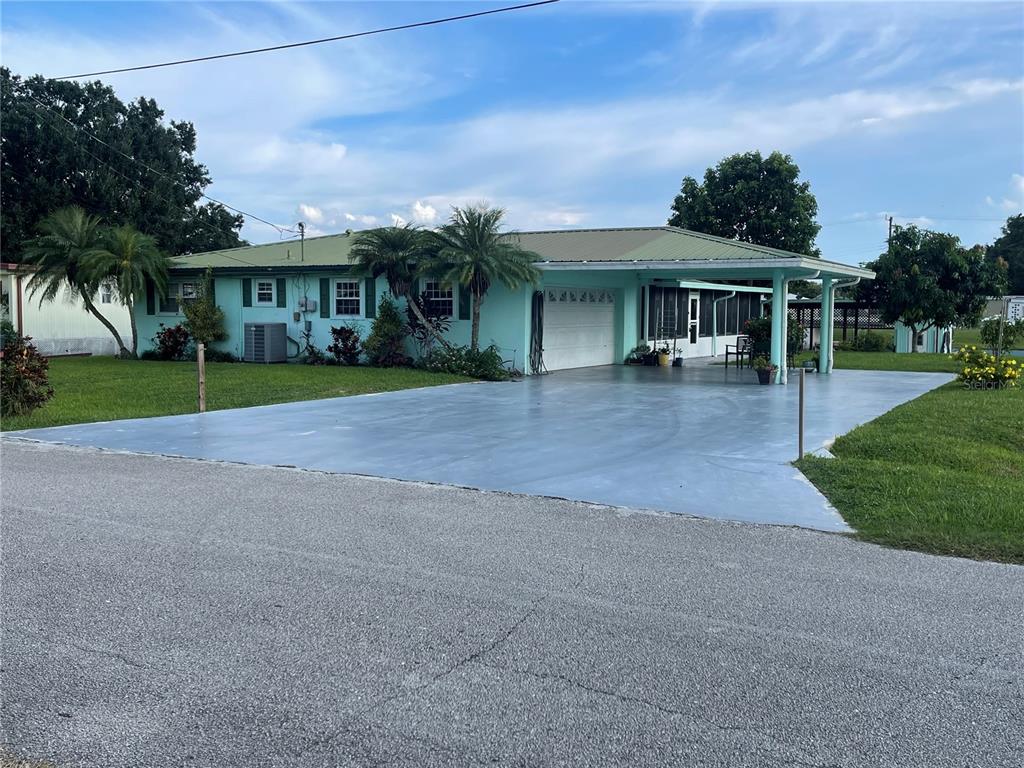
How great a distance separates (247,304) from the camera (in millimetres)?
23500

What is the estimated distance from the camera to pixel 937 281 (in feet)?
96.4

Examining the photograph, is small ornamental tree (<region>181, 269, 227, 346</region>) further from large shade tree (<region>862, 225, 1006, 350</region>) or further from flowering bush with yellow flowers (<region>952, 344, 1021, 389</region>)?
large shade tree (<region>862, 225, 1006, 350</region>)

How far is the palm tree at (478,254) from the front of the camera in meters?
18.4

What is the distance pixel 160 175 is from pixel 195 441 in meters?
32.3

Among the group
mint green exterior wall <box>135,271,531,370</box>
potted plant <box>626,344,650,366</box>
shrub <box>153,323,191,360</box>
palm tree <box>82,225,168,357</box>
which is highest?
palm tree <box>82,225,168,357</box>

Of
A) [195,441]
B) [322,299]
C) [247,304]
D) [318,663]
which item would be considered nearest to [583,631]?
[318,663]

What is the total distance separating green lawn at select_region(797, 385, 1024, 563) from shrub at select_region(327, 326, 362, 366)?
12.6m

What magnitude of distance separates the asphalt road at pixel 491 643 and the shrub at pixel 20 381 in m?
6.07

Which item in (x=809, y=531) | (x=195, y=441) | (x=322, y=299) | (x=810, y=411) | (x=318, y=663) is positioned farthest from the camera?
(x=322, y=299)

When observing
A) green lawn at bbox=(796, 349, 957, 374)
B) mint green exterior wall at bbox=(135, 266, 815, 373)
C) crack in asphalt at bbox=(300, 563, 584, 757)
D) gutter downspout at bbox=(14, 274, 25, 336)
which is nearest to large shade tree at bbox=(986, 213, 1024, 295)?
green lawn at bbox=(796, 349, 957, 374)

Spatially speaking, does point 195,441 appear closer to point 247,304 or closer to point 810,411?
point 810,411

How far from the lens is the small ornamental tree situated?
2350 cm

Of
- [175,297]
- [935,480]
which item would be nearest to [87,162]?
[175,297]

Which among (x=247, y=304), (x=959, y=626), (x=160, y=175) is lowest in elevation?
(x=959, y=626)
